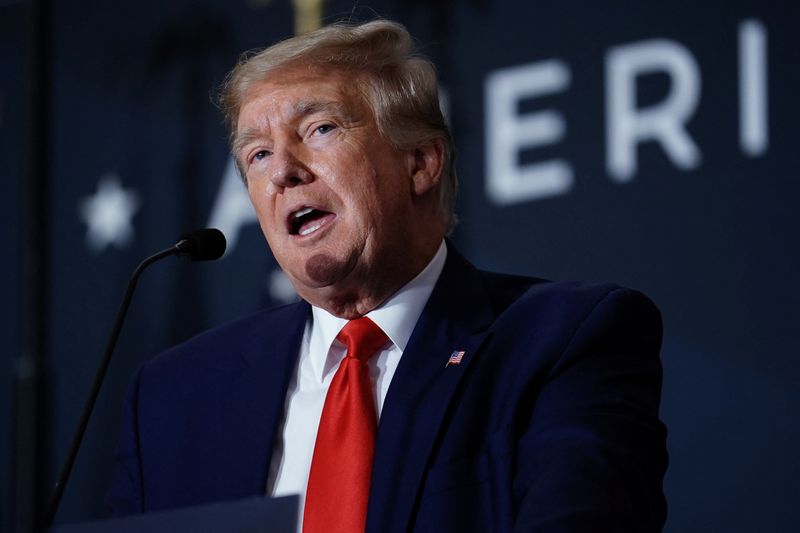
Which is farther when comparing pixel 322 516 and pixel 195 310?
pixel 195 310

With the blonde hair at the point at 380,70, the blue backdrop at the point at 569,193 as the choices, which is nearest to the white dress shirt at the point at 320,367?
the blonde hair at the point at 380,70

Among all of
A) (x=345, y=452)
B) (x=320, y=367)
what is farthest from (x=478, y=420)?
(x=320, y=367)

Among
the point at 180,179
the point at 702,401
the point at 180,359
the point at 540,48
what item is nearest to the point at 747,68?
the point at 540,48

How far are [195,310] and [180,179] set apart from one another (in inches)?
16.2

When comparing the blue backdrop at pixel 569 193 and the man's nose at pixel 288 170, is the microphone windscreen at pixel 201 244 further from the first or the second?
the blue backdrop at pixel 569 193

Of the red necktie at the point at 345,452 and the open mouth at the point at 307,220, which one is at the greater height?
the open mouth at the point at 307,220

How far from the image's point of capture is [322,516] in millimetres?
1783

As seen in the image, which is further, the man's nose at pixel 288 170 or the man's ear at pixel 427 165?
the man's ear at pixel 427 165

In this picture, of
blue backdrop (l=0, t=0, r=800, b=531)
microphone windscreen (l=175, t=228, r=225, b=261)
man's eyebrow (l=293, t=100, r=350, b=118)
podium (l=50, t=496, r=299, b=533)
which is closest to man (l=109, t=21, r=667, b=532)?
man's eyebrow (l=293, t=100, r=350, b=118)

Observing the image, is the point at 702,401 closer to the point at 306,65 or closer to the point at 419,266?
the point at 419,266

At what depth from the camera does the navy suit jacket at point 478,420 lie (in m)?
1.63

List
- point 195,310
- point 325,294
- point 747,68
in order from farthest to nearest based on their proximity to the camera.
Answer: point 195,310 → point 747,68 → point 325,294

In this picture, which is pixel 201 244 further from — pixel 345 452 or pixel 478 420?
pixel 478 420

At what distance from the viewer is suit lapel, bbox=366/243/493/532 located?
1.75m
